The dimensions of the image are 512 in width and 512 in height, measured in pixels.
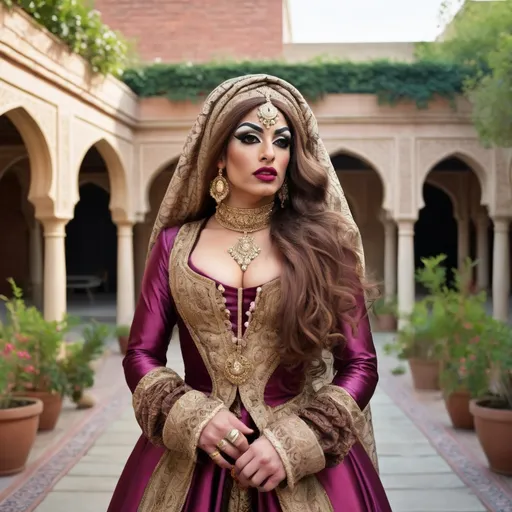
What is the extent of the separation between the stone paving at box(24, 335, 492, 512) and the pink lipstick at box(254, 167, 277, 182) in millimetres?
2643

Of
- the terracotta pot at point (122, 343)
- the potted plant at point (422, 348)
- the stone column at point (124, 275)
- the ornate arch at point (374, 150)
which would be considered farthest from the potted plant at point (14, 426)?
the ornate arch at point (374, 150)

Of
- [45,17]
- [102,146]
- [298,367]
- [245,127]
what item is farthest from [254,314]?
Result: [102,146]

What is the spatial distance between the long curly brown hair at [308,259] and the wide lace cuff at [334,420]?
0.13 meters

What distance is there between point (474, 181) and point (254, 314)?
1425cm

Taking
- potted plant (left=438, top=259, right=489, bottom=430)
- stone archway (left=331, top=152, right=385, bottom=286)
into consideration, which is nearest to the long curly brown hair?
potted plant (left=438, top=259, right=489, bottom=430)

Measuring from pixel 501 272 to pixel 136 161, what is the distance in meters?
5.35

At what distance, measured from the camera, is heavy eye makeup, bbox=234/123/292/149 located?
5.26 feet

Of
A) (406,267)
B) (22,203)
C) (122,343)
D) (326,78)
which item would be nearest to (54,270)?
(122,343)

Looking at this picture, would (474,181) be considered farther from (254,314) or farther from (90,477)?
(254,314)

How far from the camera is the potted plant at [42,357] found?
5117 millimetres

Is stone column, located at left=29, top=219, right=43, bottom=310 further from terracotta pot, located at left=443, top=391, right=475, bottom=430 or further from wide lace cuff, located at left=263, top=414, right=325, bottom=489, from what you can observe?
wide lace cuff, located at left=263, top=414, right=325, bottom=489

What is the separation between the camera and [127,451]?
4906 mm

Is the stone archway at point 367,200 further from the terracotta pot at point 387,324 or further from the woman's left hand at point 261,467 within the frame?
the woman's left hand at point 261,467

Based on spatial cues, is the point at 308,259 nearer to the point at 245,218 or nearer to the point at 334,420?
the point at 245,218
